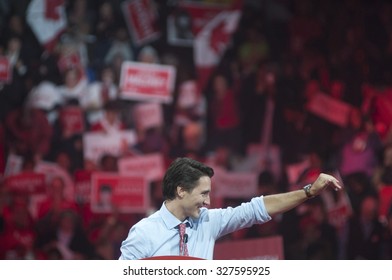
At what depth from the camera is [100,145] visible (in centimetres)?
670

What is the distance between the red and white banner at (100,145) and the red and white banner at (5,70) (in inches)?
27.7

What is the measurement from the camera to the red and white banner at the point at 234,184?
6688mm

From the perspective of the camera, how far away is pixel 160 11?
269 inches

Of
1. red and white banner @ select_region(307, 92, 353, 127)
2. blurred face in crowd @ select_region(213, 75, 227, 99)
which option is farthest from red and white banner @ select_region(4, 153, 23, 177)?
red and white banner @ select_region(307, 92, 353, 127)

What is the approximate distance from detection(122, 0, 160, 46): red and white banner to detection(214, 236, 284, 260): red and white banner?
1.63 m

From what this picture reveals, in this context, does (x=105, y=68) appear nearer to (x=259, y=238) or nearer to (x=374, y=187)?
(x=259, y=238)

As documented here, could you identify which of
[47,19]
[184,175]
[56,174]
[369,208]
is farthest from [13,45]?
[184,175]

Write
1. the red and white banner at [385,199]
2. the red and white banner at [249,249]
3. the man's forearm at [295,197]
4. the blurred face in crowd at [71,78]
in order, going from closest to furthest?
the man's forearm at [295,197] < the red and white banner at [249,249] < the red and white banner at [385,199] < the blurred face in crowd at [71,78]

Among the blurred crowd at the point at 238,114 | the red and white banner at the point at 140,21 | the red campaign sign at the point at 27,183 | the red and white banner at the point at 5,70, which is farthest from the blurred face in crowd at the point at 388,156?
the red and white banner at the point at 5,70

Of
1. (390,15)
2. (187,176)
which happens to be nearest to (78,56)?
(390,15)

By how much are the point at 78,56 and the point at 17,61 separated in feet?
1.48

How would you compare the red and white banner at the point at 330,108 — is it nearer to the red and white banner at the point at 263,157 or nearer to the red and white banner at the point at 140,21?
the red and white banner at the point at 263,157
